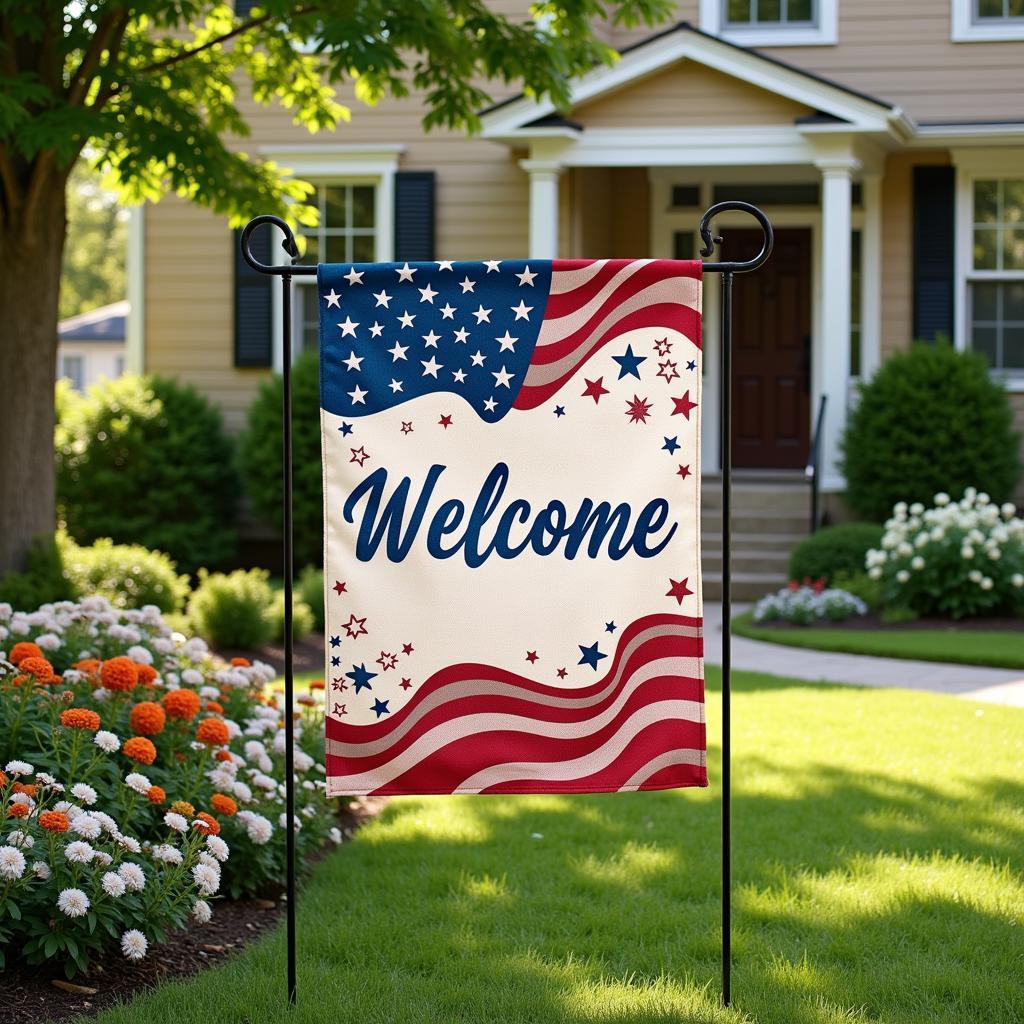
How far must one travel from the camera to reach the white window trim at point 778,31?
13.4m

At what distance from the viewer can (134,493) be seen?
524 inches

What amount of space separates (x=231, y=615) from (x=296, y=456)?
11.7ft

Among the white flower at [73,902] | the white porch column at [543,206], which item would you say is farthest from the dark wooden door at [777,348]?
the white flower at [73,902]

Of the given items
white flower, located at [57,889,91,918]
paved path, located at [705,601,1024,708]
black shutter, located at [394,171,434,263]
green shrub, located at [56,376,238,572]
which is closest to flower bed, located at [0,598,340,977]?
white flower, located at [57,889,91,918]

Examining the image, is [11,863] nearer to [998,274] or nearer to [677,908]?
[677,908]

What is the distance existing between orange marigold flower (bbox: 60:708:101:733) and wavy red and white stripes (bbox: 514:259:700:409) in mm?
1451

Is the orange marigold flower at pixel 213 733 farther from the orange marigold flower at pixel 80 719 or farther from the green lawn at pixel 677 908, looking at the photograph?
the green lawn at pixel 677 908

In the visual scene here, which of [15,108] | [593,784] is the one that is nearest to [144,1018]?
[593,784]

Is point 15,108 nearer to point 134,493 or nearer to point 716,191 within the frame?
point 134,493

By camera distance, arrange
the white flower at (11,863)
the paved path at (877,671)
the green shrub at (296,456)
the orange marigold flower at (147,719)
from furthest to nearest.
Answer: the green shrub at (296,456) → the paved path at (877,671) → the orange marigold flower at (147,719) → the white flower at (11,863)

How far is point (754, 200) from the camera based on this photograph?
14.3 metres

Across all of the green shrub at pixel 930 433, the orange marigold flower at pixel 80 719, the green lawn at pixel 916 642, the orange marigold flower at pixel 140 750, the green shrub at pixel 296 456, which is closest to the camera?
the orange marigold flower at pixel 80 719

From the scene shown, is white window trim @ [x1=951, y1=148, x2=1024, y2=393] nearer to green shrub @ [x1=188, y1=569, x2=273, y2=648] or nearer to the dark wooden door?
the dark wooden door

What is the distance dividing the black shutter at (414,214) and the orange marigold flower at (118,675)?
9628mm
